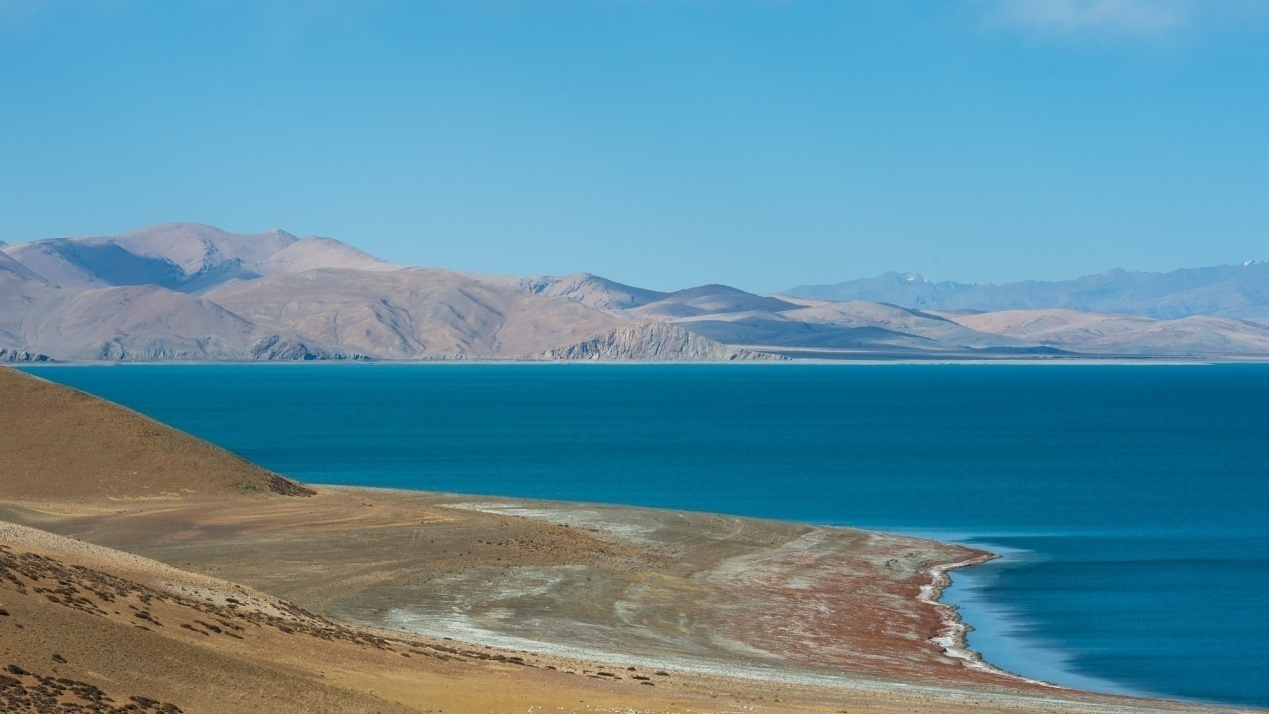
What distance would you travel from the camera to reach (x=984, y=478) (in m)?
96.4

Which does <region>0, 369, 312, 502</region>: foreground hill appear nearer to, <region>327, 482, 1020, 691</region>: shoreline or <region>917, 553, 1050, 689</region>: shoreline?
<region>327, 482, 1020, 691</region>: shoreline

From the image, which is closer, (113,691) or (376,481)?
(113,691)

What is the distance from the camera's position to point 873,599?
50.4 metres

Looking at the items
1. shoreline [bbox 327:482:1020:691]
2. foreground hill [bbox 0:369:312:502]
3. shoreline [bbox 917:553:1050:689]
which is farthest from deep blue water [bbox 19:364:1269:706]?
foreground hill [bbox 0:369:312:502]

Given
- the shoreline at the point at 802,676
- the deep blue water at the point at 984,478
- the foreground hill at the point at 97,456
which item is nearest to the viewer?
the shoreline at the point at 802,676

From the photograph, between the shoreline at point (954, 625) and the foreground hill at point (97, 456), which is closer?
the shoreline at point (954, 625)

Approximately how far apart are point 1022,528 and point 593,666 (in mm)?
43754

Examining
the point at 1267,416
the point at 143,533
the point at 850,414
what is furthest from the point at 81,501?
the point at 1267,416

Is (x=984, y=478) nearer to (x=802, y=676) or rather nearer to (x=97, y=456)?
(x=97, y=456)

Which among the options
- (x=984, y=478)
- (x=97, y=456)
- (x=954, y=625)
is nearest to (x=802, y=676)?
(x=954, y=625)

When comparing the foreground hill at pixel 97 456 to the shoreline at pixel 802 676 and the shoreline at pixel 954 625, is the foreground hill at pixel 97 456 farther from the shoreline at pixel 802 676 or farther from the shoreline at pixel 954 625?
the shoreline at pixel 954 625

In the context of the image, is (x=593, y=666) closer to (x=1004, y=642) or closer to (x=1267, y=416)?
(x=1004, y=642)

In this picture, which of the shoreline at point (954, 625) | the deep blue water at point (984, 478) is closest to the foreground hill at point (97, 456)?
the deep blue water at point (984, 478)

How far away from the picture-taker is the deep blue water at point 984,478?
45000 millimetres
